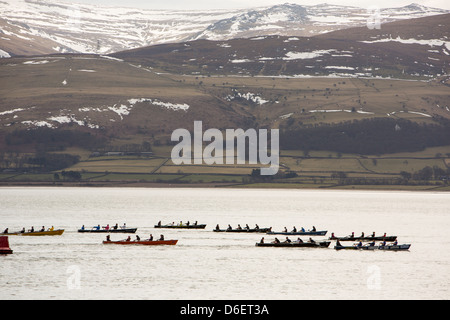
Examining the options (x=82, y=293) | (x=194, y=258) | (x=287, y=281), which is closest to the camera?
(x=82, y=293)

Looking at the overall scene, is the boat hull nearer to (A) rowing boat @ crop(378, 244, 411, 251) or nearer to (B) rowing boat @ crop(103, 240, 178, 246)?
(B) rowing boat @ crop(103, 240, 178, 246)

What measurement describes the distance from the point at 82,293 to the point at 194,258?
2849cm

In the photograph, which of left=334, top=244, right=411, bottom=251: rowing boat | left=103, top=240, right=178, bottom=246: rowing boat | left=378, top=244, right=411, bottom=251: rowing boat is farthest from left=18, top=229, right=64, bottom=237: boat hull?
left=378, top=244, right=411, bottom=251: rowing boat

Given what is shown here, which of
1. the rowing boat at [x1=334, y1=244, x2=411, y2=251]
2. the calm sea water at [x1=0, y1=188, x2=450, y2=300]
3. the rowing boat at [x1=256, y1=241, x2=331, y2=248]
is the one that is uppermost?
the rowing boat at [x1=256, y1=241, x2=331, y2=248]

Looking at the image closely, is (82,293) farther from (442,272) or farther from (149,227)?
(149,227)

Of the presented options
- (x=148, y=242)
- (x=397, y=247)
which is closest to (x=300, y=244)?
(x=397, y=247)

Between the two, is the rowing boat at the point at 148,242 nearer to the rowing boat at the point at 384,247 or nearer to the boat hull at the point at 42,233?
the boat hull at the point at 42,233

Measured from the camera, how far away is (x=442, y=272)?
9200 cm

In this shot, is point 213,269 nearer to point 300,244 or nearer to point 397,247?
point 300,244

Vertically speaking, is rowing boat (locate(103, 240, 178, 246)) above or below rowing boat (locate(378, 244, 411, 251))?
above
